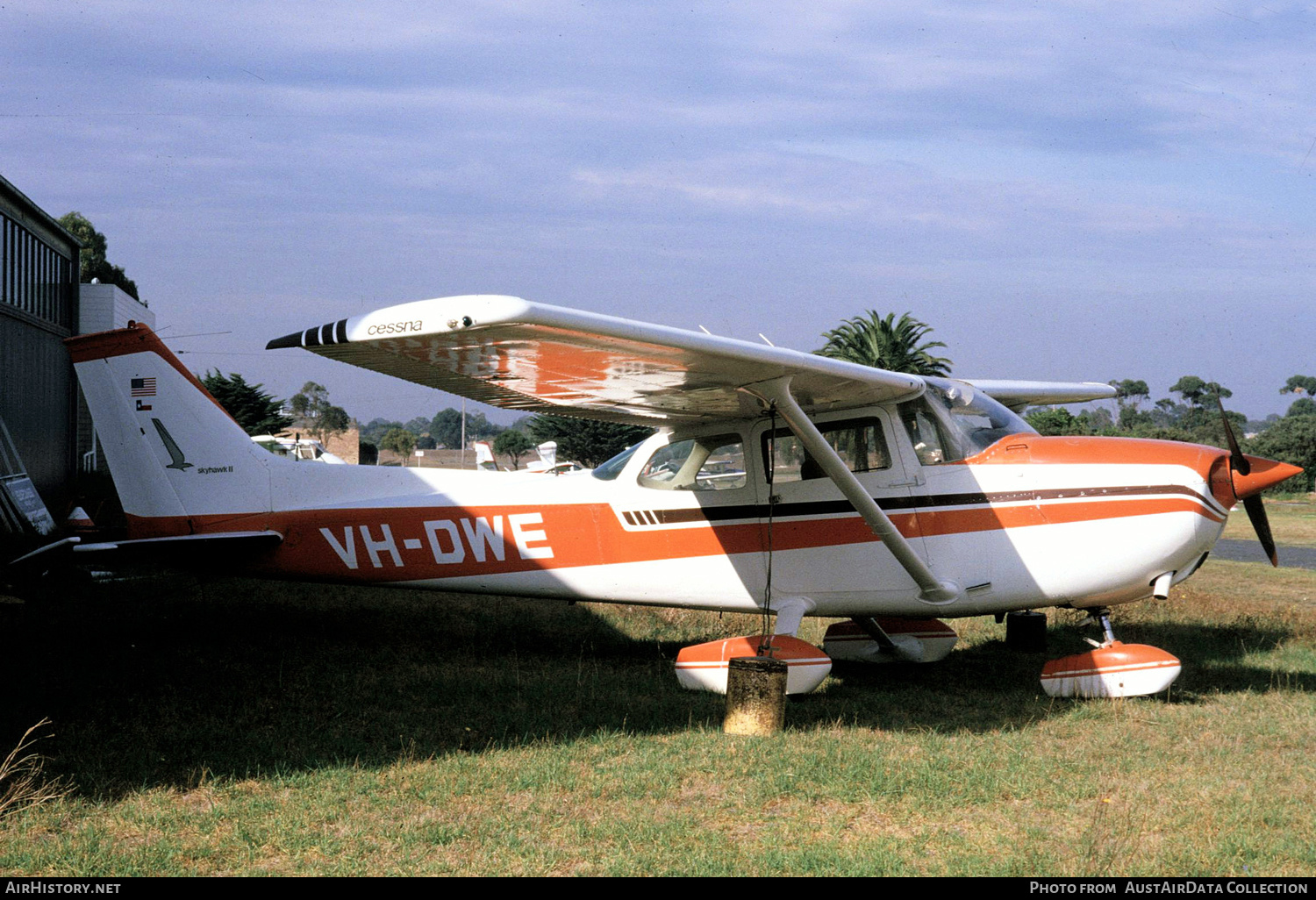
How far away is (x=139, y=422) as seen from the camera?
342 inches

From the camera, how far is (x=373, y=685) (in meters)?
7.21

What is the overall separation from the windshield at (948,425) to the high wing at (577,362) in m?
0.16

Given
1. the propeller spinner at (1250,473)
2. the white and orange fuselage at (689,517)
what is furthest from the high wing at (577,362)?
the propeller spinner at (1250,473)

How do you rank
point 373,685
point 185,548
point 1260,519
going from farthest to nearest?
point 185,548
point 1260,519
point 373,685

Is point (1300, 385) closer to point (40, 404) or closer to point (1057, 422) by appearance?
point (1057, 422)

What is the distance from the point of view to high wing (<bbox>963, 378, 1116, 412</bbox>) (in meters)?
9.60

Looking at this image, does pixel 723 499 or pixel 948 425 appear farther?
pixel 723 499

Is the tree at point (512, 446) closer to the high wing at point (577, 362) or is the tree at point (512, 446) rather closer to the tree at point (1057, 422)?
the tree at point (1057, 422)

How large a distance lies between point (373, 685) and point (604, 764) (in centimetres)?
253

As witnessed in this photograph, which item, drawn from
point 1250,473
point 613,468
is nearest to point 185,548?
point 613,468
